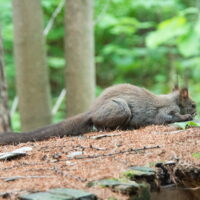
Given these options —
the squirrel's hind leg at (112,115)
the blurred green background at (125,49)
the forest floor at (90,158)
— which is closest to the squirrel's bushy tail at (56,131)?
the squirrel's hind leg at (112,115)

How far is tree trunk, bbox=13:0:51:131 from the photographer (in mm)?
9617

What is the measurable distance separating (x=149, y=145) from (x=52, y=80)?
38.3 feet

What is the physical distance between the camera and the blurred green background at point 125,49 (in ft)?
46.4

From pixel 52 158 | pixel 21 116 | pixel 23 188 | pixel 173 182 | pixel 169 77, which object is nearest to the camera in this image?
pixel 23 188

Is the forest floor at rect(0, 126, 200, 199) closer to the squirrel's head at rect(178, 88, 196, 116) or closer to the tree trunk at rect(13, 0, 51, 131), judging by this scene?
the squirrel's head at rect(178, 88, 196, 116)

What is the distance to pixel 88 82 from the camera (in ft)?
32.7

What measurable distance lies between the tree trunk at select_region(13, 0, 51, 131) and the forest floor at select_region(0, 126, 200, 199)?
3.46 m

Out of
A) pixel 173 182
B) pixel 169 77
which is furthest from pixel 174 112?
pixel 169 77

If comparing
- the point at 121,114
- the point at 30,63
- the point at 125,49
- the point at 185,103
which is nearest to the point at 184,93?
the point at 185,103

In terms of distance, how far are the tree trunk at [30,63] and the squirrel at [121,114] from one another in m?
2.54

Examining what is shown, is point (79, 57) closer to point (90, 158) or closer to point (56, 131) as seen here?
point (56, 131)

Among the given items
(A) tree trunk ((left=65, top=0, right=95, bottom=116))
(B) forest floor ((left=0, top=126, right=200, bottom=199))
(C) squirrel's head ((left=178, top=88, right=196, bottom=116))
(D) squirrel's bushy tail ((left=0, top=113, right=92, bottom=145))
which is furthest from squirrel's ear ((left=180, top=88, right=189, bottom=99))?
(A) tree trunk ((left=65, top=0, right=95, bottom=116))

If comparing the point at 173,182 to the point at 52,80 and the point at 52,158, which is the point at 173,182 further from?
the point at 52,80

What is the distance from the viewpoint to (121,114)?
23.2 feet
